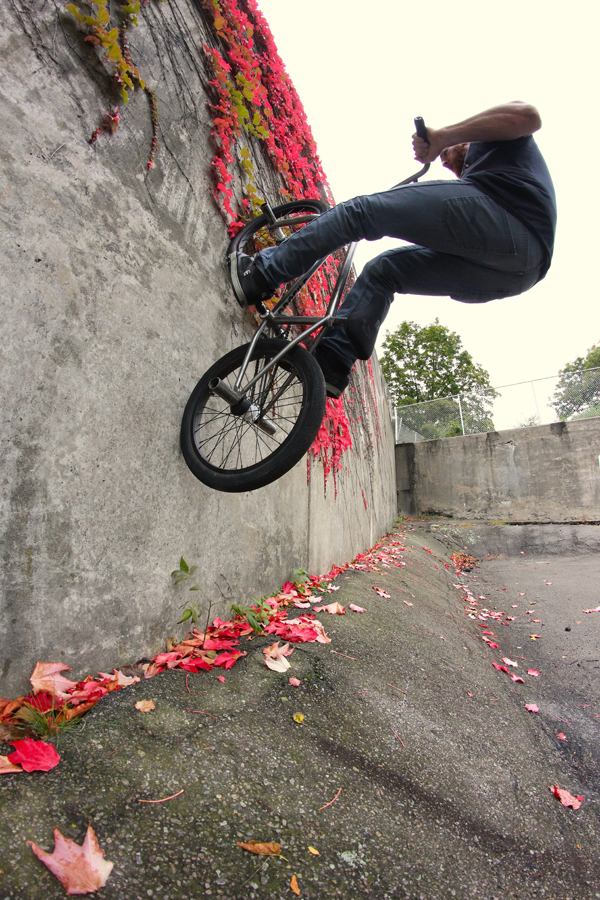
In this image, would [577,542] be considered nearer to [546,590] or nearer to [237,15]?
[546,590]

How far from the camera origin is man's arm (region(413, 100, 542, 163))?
1.69 metres

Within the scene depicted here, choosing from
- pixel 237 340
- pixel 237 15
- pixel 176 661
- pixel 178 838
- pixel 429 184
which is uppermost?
pixel 237 15

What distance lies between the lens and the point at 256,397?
198 centimetres

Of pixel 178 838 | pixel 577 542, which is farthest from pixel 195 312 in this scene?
pixel 577 542

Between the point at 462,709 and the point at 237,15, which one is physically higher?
the point at 237,15

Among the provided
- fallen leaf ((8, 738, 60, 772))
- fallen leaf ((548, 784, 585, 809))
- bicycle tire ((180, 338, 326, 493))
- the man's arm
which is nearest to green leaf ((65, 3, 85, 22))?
bicycle tire ((180, 338, 326, 493))

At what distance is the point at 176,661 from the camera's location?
1.64m

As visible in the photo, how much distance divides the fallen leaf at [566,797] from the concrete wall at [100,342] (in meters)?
1.38

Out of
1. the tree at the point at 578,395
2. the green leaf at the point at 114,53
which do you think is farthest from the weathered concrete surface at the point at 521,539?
the green leaf at the point at 114,53

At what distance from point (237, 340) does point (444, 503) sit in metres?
11.8

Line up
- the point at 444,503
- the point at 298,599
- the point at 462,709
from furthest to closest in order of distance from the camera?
the point at 444,503, the point at 298,599, the point at 462,709

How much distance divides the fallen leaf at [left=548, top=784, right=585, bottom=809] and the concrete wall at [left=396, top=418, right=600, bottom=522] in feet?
36.7

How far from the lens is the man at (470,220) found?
174 centimetres

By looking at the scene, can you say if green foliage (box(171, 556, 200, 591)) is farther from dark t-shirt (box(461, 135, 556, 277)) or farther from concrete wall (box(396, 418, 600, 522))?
concrete wall (box(396, 418, 600, 522))
